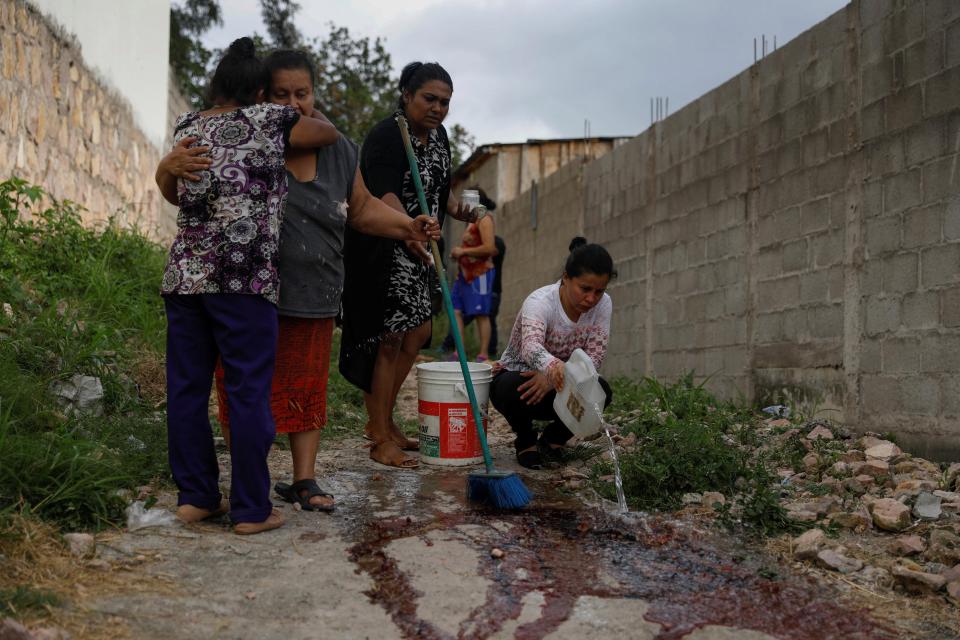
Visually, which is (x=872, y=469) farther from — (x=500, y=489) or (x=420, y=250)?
(x=420, y=250)

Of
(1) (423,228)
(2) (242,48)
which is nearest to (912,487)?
(1) (423,228)

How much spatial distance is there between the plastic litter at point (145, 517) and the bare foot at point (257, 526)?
202 millimetres

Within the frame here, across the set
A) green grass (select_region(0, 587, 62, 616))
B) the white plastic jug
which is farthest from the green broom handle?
green grass (select_region(0, 587, 62, 616))

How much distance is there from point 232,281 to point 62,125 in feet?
14.2

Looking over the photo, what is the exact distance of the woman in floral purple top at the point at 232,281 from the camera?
97.9 inches

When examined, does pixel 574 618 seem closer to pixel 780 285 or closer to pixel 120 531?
pixel 120 531

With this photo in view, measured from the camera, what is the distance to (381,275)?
371cm

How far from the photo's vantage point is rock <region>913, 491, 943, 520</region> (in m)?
2.85

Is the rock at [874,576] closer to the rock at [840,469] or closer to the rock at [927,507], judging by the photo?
the rock at [927,507]

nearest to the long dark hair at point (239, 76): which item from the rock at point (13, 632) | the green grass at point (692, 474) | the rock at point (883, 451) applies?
the rock at point (13, 632)

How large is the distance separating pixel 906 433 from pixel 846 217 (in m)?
1.14

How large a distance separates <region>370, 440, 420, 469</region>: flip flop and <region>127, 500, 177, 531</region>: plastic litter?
4.10ft

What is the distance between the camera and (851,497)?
10.4 ft

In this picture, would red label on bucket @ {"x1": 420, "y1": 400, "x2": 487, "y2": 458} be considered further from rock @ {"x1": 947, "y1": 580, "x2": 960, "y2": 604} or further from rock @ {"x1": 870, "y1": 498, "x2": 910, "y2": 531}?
rock @ {"x1": 947, "y1": 580, "x2": 960, "y2": 604}
